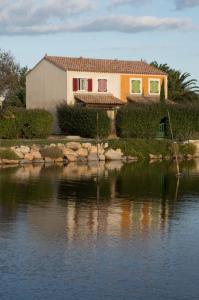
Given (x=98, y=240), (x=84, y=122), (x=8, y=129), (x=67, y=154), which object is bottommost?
(x=98, y=240)

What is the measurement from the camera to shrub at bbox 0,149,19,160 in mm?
45997

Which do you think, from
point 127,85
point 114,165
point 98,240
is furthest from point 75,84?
point 98,240

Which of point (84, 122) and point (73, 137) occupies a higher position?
point (84, 122)

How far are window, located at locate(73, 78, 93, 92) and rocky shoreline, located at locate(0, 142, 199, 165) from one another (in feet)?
57.4

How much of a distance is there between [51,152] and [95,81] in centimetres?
2293

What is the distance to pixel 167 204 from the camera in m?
25.9

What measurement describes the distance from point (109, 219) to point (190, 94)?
207ft

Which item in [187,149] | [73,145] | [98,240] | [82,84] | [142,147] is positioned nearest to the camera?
[98,240]

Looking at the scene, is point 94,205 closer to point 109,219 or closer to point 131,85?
point 109,219

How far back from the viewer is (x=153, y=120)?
199ft

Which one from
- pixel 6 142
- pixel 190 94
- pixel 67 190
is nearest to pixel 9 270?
pixel 67 190

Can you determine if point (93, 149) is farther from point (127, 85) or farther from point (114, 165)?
point (127, 85)

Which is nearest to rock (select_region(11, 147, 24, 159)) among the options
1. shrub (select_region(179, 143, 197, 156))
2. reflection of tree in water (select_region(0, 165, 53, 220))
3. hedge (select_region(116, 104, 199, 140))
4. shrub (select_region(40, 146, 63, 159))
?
shrub (select_region(40, 146, 63, 159))

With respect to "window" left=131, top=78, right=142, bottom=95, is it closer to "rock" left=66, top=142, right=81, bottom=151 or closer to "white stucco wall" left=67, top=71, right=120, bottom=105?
"white stucco wall" left=67, top=71, right=120, bottom=105
